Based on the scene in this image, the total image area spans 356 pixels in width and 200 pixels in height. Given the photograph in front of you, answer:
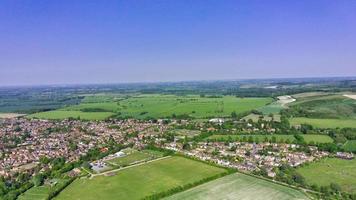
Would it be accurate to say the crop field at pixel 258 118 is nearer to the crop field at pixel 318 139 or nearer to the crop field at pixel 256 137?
the crop field at pixel 256 137

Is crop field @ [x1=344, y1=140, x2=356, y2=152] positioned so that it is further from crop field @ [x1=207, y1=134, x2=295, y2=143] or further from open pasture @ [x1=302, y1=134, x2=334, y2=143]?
crop field @ [x1=207, y1=134, x2=295, y2=143]

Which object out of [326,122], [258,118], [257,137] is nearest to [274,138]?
[257,137]

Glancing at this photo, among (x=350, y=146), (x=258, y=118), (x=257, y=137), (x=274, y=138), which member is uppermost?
(x=258, y=118)

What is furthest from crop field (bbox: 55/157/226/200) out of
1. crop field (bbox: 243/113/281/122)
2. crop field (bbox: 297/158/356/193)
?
crop field (bbox: 243/113/281/122)

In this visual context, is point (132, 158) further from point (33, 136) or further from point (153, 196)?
point (33, 136)

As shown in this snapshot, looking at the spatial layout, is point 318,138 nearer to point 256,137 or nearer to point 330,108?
point 256,137

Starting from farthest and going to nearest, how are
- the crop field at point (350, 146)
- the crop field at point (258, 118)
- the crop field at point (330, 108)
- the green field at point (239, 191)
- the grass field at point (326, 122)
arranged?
the crop field at point (330, 108) < the crop field at point (258, 118) < the grass field at point (326, 122) < the crop field at point (350, 146) < the green field at point (239, 191)

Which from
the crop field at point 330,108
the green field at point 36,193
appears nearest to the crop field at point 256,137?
the crop field at point 330,108
